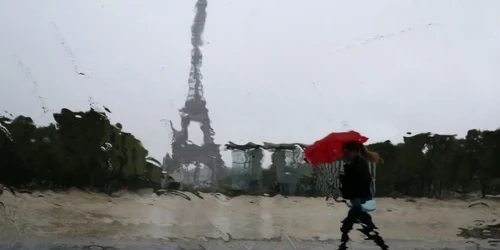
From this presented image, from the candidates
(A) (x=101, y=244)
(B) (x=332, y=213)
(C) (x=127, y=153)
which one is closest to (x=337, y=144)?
(B) (x=332, y=213)

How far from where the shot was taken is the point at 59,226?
5234 millimetres

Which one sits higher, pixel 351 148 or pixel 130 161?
pixel 351 148

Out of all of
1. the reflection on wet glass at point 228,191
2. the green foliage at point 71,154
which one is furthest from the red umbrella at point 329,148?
the green foliage at point 71,154

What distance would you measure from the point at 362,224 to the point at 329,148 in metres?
0.79

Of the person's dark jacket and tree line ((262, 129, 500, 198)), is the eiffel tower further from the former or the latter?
the person's dark jacket

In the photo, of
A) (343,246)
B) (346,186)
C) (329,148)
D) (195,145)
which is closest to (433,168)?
(346,186)

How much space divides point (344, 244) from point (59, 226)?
284cm

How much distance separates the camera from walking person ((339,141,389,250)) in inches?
197

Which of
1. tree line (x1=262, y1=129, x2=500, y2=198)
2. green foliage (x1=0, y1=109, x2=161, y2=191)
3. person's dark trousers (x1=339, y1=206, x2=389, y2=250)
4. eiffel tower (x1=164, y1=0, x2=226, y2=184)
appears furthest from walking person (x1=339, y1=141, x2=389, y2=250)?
green foliage (x1=0, y1=109, x2=161, y2=191)

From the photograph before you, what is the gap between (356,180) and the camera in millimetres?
5031

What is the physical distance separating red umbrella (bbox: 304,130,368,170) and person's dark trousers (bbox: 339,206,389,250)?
548mm

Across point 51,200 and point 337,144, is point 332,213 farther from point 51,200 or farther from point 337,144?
point 51,200

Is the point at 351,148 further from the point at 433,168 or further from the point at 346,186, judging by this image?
the point at 433,168

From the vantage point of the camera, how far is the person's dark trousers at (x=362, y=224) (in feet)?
16.4
